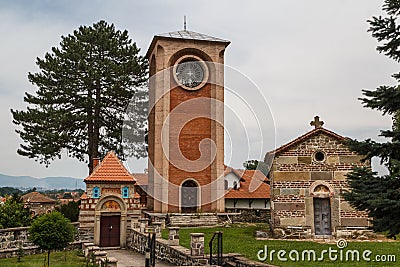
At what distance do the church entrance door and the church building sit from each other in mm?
8754

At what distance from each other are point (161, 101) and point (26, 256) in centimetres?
1195

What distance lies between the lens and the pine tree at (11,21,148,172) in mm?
25922

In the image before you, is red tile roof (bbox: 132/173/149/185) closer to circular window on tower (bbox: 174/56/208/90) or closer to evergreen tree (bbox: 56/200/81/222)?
evergreen tree (bbox: 56/200/81/222)

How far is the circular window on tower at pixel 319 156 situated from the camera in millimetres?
16547

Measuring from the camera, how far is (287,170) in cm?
1645

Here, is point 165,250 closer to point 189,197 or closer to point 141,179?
point 189,197

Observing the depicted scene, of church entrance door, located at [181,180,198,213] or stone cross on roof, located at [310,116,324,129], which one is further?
church entrance door, located at [181,180,198,213]

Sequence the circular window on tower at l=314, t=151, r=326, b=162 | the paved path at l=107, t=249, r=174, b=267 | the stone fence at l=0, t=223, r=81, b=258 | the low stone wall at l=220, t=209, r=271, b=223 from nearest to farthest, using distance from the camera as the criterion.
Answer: the paved path at l=107, t=249, r=174, b=267 → the stone fence at l=0, t=223, r=81, b=258 → the circular window on tower at l=314, t=151, r=326, b=162 → the low stone wall at l=220, t=209, r=271, b=223

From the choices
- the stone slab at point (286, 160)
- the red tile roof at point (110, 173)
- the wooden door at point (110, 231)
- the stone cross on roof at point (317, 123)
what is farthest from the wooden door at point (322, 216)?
the wooden door at point (110, 231)

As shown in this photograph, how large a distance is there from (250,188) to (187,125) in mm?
9558

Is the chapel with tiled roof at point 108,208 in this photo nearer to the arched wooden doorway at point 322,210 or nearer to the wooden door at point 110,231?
the wooden door at point 110,231

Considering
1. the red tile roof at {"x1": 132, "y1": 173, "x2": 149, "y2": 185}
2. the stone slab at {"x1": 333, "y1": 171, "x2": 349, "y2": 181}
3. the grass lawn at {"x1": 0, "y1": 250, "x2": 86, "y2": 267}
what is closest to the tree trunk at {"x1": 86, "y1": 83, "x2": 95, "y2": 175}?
the red tile roof at {"x1": 132, "y1": 173, "x2": 149, "y2": 185}

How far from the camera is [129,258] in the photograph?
15.2 metres

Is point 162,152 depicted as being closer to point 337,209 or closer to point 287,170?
point 287,170
